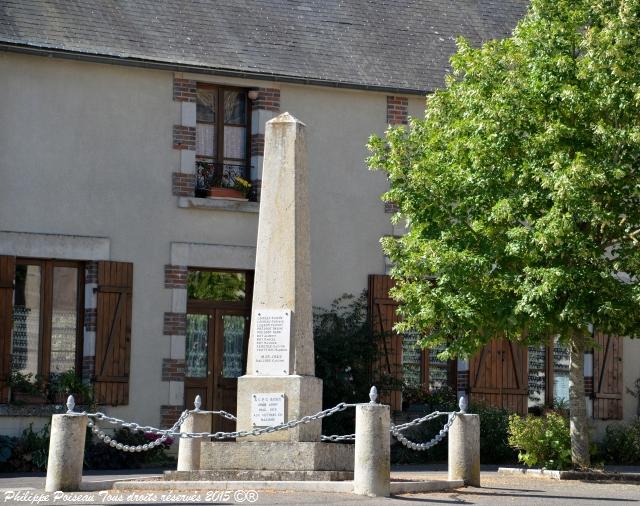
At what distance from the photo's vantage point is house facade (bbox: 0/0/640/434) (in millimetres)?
19609

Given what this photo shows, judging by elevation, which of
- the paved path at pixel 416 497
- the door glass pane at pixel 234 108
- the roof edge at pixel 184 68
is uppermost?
the roof edge at pixel 184 68

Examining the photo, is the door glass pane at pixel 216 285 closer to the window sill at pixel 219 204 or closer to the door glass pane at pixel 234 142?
the window sill at pixel 219 204

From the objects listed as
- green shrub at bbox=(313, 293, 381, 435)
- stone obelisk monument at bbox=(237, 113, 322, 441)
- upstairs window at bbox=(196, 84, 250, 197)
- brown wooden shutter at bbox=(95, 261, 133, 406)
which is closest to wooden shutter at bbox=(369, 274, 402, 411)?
green shrub at bbox=(313, 293, 381, 435)

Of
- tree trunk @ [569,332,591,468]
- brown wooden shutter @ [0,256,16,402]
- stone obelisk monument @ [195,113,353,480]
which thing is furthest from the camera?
brown wooden shutter @ [0,256,16,402]

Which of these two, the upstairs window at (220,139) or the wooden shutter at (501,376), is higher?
the upstairs window at (220,139)

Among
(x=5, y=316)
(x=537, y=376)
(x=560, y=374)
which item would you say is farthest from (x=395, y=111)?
(x=5, y=316)

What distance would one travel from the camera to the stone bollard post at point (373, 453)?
12.6 metres

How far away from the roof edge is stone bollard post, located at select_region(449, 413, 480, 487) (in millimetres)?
7663

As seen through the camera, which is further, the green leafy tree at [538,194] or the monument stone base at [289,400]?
the green leafy tree at [538,194]

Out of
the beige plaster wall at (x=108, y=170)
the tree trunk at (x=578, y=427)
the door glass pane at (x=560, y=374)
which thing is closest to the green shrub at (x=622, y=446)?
the door glass pane at (x=560, y=374)

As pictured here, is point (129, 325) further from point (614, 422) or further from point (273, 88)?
point (614, 422)

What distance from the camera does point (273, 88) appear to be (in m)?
21.0

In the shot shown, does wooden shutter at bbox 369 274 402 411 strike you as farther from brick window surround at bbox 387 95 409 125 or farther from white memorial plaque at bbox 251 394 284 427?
white memorial plaque at bbox 251 394 284 427

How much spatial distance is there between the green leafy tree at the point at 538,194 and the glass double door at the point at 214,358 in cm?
389
